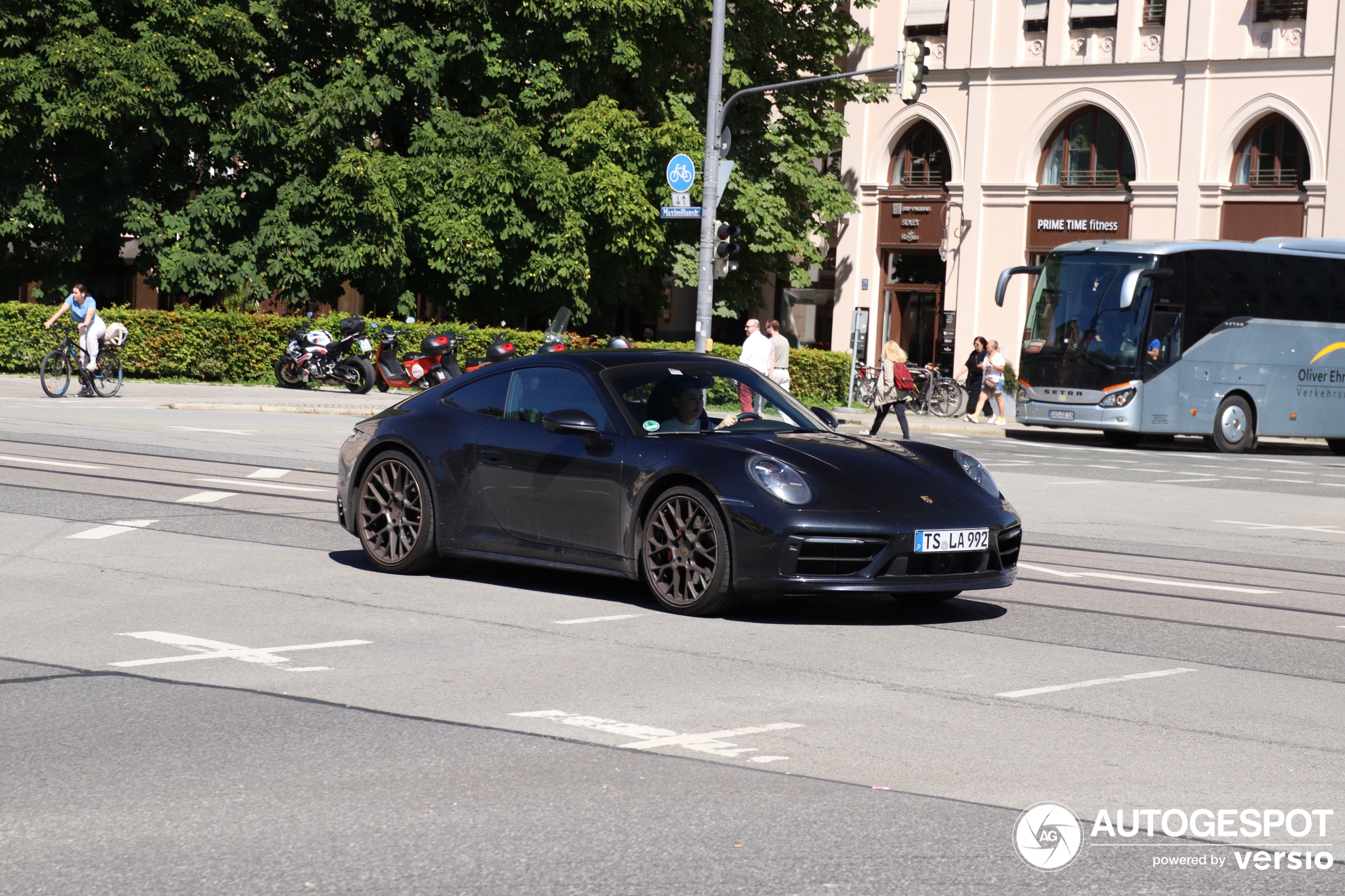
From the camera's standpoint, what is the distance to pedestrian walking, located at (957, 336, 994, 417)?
3612 centimetres

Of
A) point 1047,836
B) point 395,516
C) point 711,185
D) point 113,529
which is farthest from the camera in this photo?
point 711,185

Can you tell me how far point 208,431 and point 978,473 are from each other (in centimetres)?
1376

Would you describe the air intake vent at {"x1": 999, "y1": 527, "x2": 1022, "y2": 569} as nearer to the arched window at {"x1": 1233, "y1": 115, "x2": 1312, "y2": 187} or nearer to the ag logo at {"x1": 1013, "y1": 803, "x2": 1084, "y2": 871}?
the ag logo at {"x1": 1013, "y1": 803, "x2": 1084, "y2": 871}

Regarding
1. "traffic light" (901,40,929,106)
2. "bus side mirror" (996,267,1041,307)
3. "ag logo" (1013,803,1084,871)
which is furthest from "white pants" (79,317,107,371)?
"ag logo" (1013,803,1084,871)

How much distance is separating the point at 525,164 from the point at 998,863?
29.7m

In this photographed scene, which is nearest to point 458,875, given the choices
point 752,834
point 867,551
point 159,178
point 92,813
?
point 752,834

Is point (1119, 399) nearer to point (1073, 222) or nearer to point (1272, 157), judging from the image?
point (1272, 157)

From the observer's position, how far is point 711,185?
90.2ft

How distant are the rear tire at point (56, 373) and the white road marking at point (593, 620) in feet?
63.9

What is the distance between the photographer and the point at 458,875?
4.12 metres

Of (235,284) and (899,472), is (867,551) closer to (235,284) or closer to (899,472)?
(899,472)

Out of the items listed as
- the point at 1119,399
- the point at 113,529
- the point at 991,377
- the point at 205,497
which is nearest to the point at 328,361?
the point at 991,377
